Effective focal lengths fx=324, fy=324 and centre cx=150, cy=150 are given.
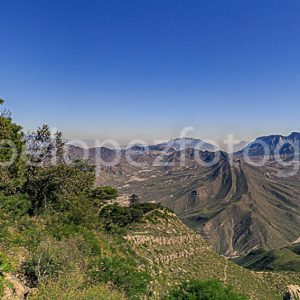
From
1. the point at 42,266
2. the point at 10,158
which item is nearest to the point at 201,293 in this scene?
the point at 42,266

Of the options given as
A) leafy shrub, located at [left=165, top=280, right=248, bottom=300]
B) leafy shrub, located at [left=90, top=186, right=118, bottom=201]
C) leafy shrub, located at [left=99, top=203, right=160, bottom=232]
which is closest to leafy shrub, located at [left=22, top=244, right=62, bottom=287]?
leafy shrub, located at [left=165, top=280, right=248, bottom=300]

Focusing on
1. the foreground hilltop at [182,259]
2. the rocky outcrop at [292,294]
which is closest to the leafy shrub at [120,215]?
the foreground hilltop at [182,259]

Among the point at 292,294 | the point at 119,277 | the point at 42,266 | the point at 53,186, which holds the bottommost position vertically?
the point at 292,294

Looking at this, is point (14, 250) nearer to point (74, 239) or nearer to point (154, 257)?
point (74, 239)

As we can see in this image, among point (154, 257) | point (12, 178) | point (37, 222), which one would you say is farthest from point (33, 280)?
point (154, 257)

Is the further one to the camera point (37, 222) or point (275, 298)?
point (275, 298)

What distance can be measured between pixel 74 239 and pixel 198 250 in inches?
1396

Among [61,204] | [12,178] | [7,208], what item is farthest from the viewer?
[61,204]

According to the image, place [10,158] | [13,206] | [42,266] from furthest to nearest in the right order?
[10,158] < [13,206] < [42,266]

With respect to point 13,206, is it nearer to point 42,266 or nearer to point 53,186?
point 53,186

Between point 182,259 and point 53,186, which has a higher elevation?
point 53,186

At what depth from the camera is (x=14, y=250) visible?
57.9 feet

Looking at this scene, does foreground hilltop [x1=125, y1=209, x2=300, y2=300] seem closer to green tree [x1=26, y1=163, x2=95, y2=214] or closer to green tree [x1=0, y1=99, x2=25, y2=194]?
green tree [x1=26, y1=163, x2=95, y2=214]

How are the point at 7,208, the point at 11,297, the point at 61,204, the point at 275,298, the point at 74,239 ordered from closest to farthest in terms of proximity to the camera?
the point at 11,297 < the point at 74,239 < the point at 7,208 < the point at 61,204 < the point at 275,298
